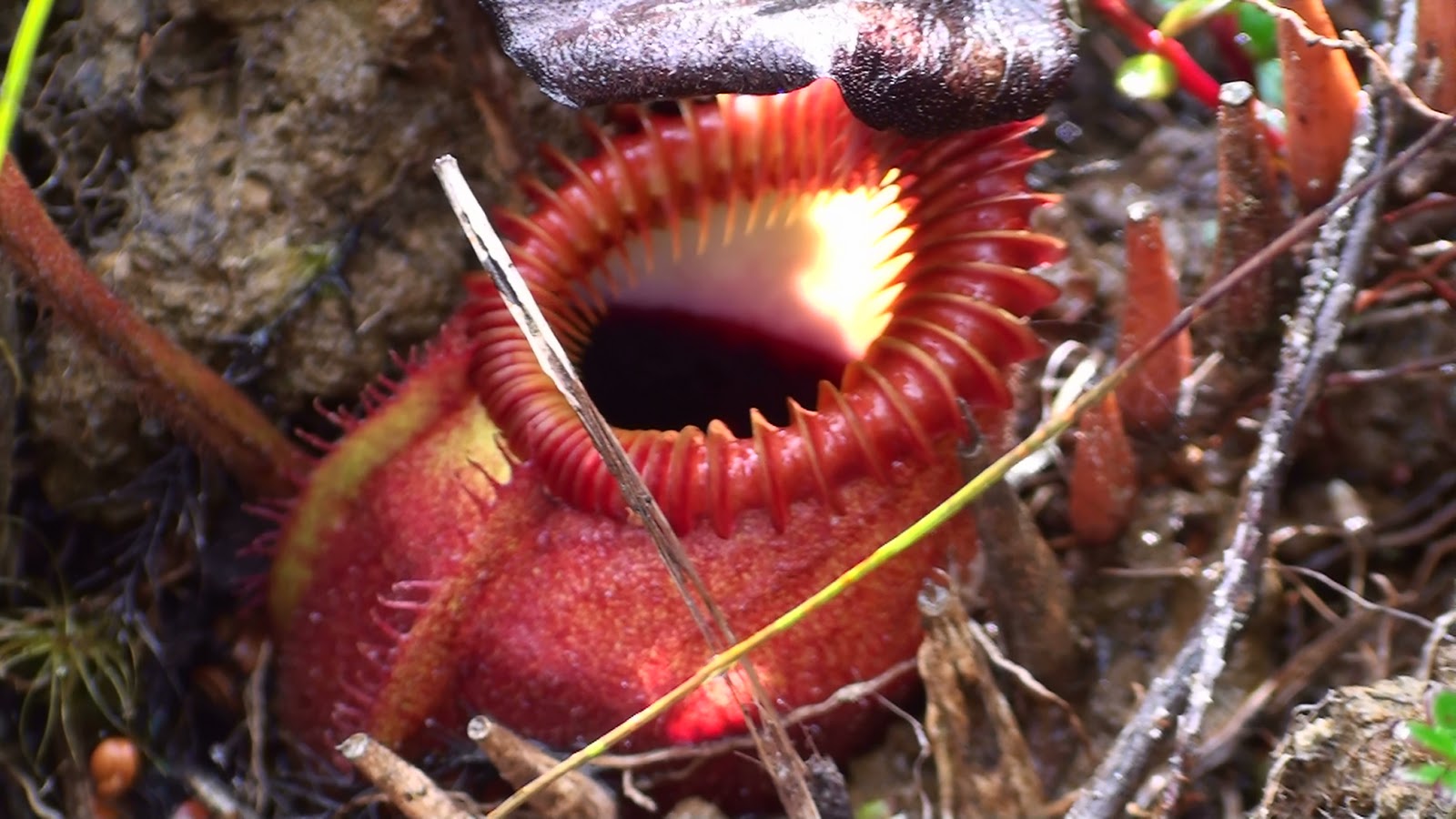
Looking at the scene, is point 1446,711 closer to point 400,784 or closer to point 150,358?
point 400,784

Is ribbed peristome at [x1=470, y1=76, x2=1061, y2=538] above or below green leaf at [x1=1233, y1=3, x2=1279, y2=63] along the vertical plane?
below

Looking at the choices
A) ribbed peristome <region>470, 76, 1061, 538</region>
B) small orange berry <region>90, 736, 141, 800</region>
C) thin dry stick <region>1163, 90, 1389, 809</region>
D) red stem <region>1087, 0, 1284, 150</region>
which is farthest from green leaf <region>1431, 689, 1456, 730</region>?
small orange berry <region>90, 736, 141, 800</region>

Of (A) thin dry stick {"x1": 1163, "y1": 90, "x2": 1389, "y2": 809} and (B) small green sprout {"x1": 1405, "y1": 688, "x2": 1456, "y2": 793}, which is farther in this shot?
(A) thin dry stick {"x1": 1163, "y1": 90, "x2": 1389, "y2": 809}

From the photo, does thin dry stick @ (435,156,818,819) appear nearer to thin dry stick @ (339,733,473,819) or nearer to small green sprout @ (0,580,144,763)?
thin dry stick @ (339,733,473,819)

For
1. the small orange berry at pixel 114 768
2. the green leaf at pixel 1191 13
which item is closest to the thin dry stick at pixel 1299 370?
the green leaf at pixel 1191 13

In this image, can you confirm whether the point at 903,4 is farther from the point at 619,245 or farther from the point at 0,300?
the point at 0,300

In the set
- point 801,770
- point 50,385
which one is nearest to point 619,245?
point 801,770
